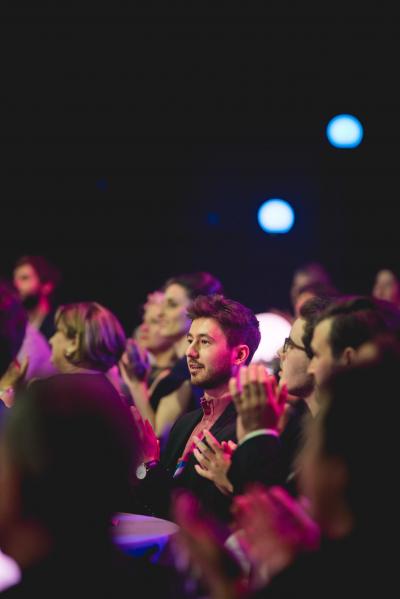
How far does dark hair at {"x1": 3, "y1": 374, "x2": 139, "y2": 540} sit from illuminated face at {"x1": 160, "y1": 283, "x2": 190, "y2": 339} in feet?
11.8

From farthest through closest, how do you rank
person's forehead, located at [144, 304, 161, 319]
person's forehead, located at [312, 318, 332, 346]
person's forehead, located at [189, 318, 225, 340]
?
1. person's forehead, located at [144, 304, 161, 319]
2. person's forehead, located at [189, 318, 225, 340]
3. person's forehead, located at [312, 318, 332, 346]

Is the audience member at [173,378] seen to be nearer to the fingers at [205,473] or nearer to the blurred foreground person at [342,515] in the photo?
the fingers at [205,473]

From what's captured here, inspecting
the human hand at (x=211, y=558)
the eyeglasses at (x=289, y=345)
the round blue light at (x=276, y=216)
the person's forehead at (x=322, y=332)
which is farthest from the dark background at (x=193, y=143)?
the human hand at (x=211, y=558)

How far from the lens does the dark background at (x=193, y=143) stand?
20.4ft

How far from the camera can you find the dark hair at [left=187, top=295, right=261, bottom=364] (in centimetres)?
348

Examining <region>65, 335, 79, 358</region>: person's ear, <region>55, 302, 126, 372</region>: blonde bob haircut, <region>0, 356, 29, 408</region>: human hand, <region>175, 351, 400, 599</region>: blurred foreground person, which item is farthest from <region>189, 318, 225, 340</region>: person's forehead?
<region>175, 351, 400, 599</region>: blurred foreground person

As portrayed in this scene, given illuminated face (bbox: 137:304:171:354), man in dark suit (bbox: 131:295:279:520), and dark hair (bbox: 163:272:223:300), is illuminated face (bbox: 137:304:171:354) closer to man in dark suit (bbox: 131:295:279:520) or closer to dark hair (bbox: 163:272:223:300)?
dark hair (bbox: 163:272:223:300)

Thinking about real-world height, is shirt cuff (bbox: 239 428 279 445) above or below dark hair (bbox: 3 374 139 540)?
below

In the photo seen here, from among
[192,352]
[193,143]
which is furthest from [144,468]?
Result: [193,143]

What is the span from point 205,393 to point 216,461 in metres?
0.81

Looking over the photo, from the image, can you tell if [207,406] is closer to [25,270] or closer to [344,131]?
[25,270]

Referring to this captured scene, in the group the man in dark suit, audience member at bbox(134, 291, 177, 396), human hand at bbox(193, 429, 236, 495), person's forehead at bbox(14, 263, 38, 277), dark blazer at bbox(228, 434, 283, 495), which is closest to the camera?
dark blazer at bbox(228, 434, 283, 495)

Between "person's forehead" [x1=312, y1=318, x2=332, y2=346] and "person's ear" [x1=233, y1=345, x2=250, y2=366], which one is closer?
"person's forehead" [x1=312, y1=318, x2=332, y2=346]

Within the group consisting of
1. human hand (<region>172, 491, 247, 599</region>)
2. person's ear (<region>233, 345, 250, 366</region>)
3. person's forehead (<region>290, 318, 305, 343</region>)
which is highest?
person's forehead (<region>290, 318, 305, 343</region>)
